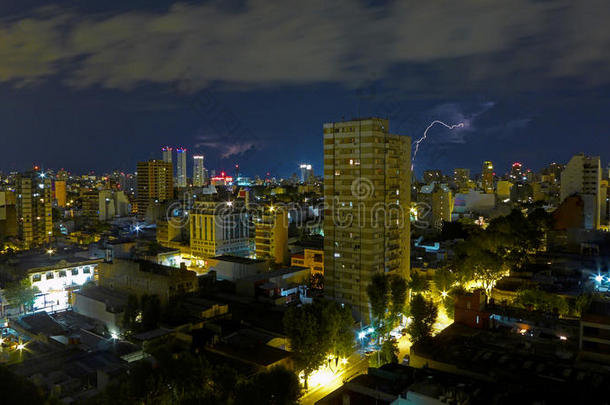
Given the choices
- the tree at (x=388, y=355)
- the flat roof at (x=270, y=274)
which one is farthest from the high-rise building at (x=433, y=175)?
the tree at (x=388, y=355)

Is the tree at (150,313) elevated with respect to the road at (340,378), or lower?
elevated

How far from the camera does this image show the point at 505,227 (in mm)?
16547

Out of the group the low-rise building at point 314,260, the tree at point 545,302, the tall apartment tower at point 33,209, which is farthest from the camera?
the tall apartment tower at point 33,209

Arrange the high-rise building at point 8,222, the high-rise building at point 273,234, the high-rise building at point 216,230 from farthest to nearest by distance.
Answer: the high-rise building at point 8,222
the high-rise building at point 216,230
the high-rise building at point 273,234

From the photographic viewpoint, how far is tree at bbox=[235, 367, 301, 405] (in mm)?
6660

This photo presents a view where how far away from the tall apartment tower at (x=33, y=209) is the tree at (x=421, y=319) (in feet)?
72.8

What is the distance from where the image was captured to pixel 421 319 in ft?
36.0

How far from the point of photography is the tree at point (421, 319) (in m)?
10.8

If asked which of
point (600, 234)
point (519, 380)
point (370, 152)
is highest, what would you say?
point (370, 152)

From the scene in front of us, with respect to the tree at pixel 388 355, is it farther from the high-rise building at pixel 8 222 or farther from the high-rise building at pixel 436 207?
the high-rise building at pixel 8 222

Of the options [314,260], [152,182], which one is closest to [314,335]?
[314,260]

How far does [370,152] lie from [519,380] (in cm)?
747

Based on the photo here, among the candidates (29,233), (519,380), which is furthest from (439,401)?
(29,233)

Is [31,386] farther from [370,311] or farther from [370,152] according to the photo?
[370,152]
